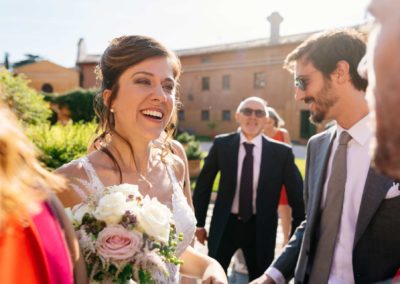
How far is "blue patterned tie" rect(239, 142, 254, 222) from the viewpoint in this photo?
505 cm

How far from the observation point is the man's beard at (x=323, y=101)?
112 inches

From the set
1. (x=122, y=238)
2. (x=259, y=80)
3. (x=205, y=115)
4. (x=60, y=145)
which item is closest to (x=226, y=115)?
(x=205, y=115)

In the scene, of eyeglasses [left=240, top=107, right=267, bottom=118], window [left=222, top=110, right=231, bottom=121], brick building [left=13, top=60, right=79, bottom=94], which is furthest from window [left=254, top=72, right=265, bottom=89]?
eyeglasses [left=240, top=107, right=267, bottom=118]

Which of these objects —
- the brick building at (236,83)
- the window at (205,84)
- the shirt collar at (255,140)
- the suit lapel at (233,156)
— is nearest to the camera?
the suit lapel at (233,156)

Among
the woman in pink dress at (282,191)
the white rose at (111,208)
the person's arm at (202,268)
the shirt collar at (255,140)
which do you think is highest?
the white rose at (111,208)

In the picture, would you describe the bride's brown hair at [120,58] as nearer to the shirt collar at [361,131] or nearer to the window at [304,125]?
the shirt collar at [361,131]

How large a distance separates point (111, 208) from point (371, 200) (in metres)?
1.48

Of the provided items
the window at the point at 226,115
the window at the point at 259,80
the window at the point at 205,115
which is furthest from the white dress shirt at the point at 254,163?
the window at the point at 205,115

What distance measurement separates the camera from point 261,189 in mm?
5129

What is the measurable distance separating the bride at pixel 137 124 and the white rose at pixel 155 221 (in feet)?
2.12

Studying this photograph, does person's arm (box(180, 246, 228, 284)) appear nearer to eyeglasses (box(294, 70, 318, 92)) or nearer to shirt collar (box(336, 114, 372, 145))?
shirt collar (box(336, 114, 372, 145))

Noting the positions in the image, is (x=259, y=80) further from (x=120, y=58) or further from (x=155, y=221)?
(x=155, y=221)

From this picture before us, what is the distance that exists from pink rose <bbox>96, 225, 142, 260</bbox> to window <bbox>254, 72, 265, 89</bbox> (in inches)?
1543

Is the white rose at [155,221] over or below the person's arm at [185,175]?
over
